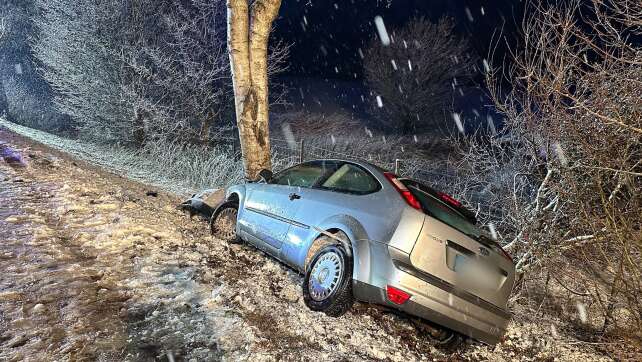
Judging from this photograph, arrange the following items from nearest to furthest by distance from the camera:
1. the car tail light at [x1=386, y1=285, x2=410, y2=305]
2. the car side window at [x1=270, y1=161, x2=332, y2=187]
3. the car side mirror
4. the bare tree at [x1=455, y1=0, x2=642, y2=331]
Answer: the car tail light at [x1=386, y1=285, x2=410, y2=305], the bare tree at [x1=455, y1=0, x2=642, y2=331], the car side window at [x1=270, y1=161, x2=332, y2=187], the car side mirror

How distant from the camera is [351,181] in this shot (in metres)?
4.13

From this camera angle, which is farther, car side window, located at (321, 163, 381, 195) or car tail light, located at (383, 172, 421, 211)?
car side window, located at (321, 163, 381, 195)

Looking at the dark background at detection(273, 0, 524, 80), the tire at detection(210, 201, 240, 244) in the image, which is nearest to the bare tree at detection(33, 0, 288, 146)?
the tire at detection(210, 201, 240, 244)

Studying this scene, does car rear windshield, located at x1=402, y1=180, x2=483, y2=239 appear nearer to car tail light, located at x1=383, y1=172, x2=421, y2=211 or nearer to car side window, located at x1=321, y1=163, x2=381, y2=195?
car tail light, located at x1=383, y1=172, x2=421, y2=211

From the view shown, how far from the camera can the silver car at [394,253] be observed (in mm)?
3211

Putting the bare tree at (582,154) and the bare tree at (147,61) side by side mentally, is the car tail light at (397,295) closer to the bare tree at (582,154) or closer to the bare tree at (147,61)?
the bare tree at (582,154)

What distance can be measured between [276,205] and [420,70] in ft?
67.5

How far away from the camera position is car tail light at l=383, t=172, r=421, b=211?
342 centimetres

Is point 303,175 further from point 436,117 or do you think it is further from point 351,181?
point 436,117

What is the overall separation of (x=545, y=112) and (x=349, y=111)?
89.7 feet

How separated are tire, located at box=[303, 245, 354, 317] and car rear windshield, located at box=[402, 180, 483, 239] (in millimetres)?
820

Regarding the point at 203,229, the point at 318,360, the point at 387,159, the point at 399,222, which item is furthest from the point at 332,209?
the point at 387,159

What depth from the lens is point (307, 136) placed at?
2667cm

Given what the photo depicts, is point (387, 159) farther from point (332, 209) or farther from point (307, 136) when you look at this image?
point (332, 209)
